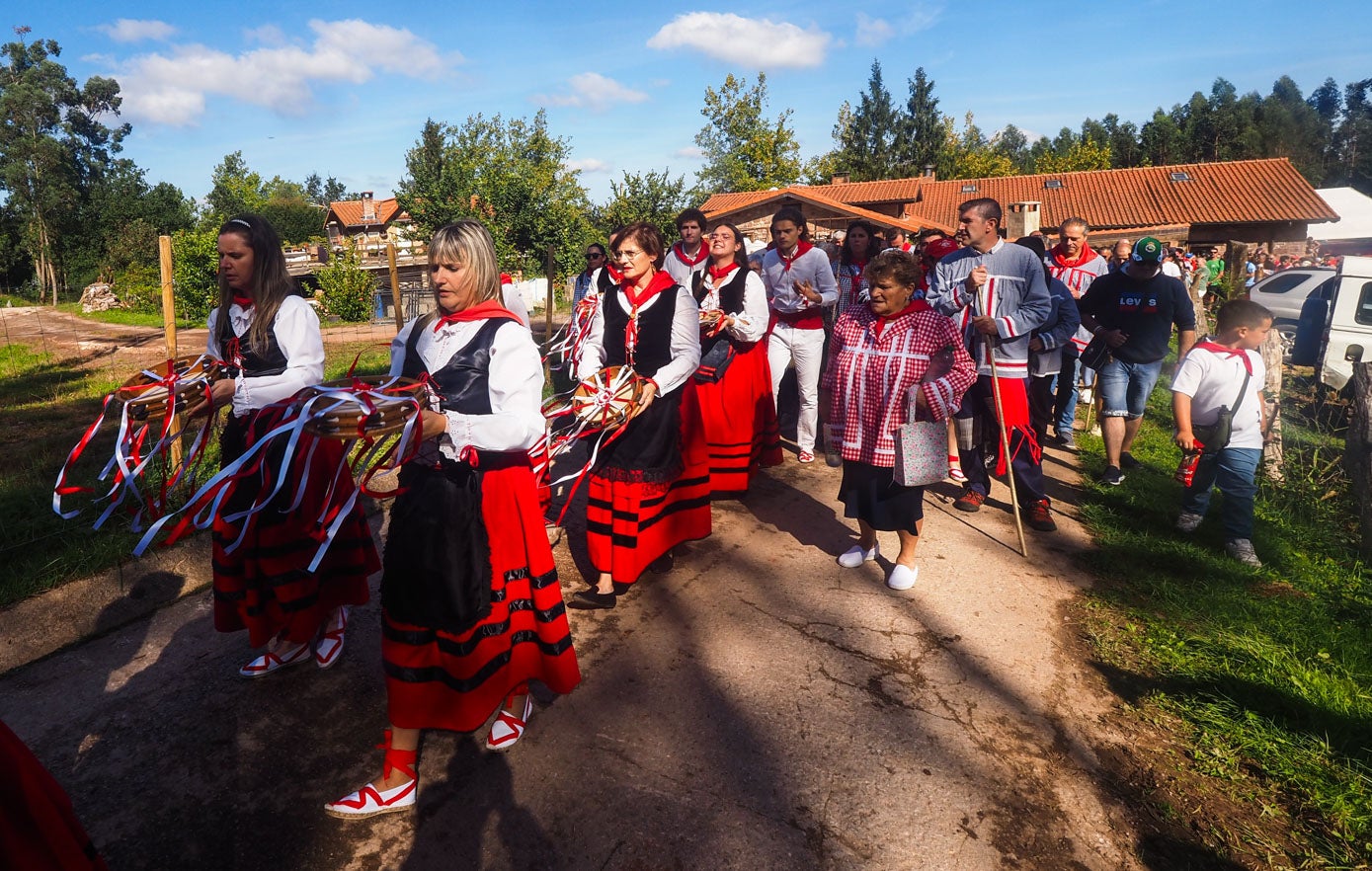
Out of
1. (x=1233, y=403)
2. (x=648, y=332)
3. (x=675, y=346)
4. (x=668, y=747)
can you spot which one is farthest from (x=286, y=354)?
(x=1233, y=403)

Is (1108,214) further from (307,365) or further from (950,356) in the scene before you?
(307,365)

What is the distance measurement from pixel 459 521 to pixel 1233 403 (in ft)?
15.8

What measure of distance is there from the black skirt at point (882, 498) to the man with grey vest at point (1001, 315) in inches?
48.2

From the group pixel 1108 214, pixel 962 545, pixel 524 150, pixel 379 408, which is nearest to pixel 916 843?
pixel 379 408

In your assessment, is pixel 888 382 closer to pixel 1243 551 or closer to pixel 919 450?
pixel 919 450

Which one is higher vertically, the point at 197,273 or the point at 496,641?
the point at 197,273

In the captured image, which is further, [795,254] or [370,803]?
[795,254]

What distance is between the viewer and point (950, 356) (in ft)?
13.9

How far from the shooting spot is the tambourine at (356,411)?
7.74ft

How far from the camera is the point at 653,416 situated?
4.33 m

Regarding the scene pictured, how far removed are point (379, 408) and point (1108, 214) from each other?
41386mm

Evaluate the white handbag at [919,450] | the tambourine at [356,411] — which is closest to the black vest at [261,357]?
the tambourine at [356,411]

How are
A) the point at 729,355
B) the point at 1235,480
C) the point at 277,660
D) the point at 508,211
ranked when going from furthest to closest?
the point at 508,211, the point at 729,355, the point at 1235,480, the point at 277,660

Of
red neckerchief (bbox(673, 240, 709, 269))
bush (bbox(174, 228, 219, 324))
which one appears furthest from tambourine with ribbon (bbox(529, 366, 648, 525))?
bush (bbox(174, 228, 219, 324))
